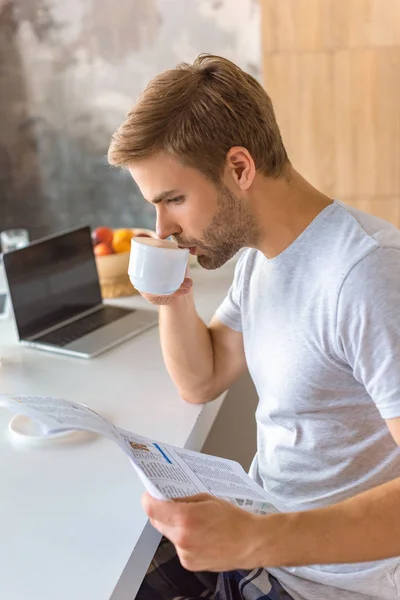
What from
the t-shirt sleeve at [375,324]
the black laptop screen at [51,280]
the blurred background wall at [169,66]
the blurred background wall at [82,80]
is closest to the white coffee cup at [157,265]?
the t-shirt sleeve at [375,324]

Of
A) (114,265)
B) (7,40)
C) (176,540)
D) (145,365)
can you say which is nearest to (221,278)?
(114,265)

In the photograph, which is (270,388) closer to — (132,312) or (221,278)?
(132,312)

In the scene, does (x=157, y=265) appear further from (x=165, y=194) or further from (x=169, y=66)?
(x=169, y=66)

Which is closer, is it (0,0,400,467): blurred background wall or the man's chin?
the man's chin

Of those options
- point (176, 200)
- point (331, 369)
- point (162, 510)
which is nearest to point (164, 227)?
point (176, 200)

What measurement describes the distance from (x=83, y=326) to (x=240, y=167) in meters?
0.71

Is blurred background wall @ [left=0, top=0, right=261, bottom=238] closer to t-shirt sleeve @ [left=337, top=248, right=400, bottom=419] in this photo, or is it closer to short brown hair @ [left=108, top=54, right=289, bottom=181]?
short brown hair @ [left=108, top=54, right=289, bottom=181]

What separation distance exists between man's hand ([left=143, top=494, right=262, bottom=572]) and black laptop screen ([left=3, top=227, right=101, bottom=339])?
2.81 feet

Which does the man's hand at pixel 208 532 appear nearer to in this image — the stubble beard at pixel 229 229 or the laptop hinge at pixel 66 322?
the stubble beard at pixel 229 229

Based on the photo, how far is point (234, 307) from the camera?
126cm

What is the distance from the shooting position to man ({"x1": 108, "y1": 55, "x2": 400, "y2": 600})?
37.0 inches

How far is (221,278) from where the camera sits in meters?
1.99

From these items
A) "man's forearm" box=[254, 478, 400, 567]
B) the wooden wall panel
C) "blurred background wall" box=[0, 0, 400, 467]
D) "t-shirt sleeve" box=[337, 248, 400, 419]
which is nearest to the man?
"t-shirt sleeve" box=[337, 248, 400, 419]

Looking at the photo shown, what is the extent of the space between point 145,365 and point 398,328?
64 cm
